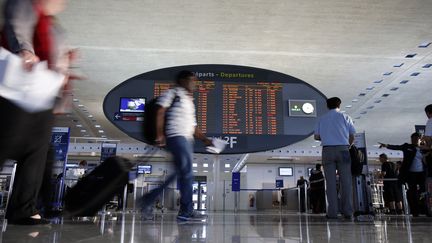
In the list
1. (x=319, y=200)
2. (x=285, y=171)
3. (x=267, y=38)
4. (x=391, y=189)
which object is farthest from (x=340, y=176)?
(x=285, y=171)

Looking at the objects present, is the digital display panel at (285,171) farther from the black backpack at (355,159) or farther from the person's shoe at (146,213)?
the person's shoe at (146,213)

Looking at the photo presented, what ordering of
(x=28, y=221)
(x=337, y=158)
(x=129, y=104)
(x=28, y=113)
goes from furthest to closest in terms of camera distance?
(x=129, y=104), (x=337, y=158), (x=28, y=221), (x=28, y=113)

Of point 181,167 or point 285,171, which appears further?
point 285,171

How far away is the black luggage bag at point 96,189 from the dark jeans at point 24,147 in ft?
0.71

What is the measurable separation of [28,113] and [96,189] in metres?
0.59

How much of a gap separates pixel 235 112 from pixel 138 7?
2.89m

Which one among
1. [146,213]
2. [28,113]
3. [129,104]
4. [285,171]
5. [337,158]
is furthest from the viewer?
[285,171]

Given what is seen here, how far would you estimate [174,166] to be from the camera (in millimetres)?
3445

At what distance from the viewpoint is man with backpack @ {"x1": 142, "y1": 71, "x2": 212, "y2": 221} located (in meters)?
3.37

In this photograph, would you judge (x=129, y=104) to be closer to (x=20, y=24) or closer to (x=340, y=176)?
(x=340, y=176)

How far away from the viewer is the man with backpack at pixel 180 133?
3.37 meters

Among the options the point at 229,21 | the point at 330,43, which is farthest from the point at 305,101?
the point at 330,43

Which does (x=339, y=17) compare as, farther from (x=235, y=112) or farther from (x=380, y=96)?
(x=380, y=96)

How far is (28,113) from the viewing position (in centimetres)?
143
